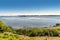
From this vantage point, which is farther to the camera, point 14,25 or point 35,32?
Result: point 14,25

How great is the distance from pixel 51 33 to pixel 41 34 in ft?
1.74

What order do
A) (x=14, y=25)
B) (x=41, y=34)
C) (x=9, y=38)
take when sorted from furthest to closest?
(x=14, y=25) < (x=41, y=34) < (x=9, y=38)

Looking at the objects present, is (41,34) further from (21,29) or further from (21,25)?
(21,25)

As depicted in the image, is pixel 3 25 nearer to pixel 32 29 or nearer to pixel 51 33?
pixel 32 29

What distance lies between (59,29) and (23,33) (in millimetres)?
1857

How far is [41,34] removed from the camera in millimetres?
10234

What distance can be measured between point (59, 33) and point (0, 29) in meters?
2.96

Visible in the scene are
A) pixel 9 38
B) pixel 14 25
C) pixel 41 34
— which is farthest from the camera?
pixel 14 25

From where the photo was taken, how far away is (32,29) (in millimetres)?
10289

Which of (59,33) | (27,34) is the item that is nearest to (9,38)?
(27,34)

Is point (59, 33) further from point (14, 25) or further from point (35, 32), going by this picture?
point (14, 25)

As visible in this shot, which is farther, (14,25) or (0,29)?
(14,25)

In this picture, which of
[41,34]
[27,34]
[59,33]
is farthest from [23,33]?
[59,33]

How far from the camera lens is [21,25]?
11.7 meters
